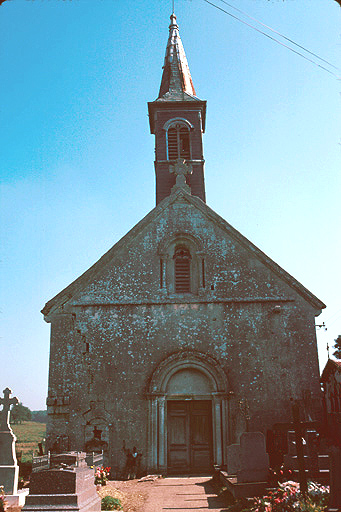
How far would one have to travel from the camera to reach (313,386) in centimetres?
1554

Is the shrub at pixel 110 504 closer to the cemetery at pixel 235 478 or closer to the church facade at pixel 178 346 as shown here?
the cemetery at pixel 235 478

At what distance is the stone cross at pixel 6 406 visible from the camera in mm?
12172

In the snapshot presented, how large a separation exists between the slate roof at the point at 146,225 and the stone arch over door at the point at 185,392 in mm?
4079

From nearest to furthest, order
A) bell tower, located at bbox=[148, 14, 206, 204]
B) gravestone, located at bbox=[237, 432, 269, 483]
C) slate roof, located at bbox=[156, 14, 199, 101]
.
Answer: gravestone, located at bbox=[237, 432, 269, 483] < bell tower, located at bbox=[148, 14, 206, 204] < slate roof, located at bbox=[156, 14, 199, 101]

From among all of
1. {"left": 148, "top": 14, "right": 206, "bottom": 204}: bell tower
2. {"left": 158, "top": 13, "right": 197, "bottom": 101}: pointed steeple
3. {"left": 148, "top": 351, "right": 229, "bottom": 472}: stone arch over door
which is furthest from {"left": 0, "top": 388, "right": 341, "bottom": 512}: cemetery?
{"left": 158, "top": 13, "right": 197, "bottom": 101}: pointed steeple

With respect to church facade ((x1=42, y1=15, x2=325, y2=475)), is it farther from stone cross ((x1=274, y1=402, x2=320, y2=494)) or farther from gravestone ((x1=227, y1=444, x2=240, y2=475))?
gravestone ((x1=227, y1=444, x2=240, y2=475))

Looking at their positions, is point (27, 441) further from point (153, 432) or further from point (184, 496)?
point (184, 496)

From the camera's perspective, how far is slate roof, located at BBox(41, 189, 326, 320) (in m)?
16.5

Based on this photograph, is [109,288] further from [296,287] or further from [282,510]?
[282,510]

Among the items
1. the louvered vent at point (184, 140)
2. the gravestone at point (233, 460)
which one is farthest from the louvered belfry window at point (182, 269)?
the louvered vent at point (184, 140)

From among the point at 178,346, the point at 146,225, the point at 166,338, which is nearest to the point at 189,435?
the point at 178,346

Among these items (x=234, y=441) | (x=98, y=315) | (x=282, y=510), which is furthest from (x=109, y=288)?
(x=282, y=510)

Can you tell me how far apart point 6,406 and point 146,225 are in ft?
26.9

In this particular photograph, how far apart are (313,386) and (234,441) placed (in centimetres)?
324
